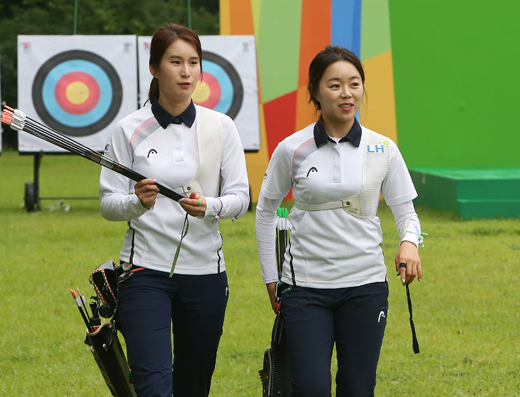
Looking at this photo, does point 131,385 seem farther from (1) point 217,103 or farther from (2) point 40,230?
(1) point 217,103

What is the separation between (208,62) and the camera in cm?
874

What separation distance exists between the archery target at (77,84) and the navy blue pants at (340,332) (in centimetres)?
630

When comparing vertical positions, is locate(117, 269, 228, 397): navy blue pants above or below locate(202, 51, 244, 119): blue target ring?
below

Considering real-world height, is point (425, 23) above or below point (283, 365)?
above

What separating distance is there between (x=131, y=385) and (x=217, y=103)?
21.2 feet

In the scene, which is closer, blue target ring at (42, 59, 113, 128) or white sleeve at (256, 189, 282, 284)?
white sleeve at (256, 189, 282, 284)

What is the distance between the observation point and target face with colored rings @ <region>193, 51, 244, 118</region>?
8.64m

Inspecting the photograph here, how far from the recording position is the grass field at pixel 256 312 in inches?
134

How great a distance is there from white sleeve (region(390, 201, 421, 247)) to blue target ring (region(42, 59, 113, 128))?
6391mm

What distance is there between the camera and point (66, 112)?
8320 millimetres

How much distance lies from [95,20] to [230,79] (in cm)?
1541

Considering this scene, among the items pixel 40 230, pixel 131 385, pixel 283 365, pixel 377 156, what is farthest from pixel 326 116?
pixel 40 230

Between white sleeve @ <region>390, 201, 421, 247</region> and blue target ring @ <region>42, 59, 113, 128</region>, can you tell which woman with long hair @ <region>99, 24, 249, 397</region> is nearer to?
white sleeve @ <region>390, 201, 421, 247</region>

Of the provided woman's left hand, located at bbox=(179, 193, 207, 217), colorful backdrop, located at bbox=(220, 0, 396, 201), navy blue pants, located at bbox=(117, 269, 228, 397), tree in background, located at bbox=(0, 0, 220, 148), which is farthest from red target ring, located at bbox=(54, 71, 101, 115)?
tree in background, located at bbox=(0, 0, 220, 148)
